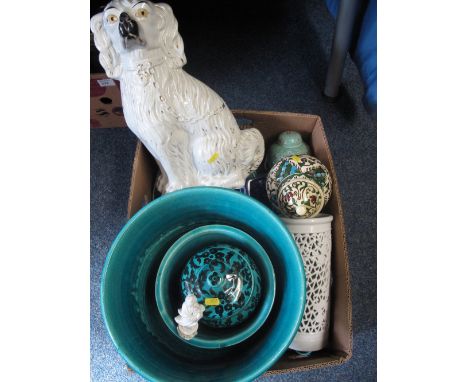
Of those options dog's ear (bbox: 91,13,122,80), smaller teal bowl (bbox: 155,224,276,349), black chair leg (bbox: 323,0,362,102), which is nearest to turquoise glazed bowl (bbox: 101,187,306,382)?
smaller teal bowl (bbox: 155,224,276,349)

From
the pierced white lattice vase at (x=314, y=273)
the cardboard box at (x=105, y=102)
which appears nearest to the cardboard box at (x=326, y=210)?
the pierced white lattice vase at (x=314, y=273)

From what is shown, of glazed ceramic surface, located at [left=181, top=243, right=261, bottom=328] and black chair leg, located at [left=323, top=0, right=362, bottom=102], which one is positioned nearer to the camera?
glazed ceramic surface, located at [left=181, top=243, right=261, bottom=328]

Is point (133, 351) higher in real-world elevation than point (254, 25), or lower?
lower

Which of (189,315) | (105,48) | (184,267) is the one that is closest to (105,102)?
(105,48)

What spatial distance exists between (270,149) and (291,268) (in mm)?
333

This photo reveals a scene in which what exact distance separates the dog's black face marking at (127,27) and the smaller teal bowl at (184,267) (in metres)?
0.32

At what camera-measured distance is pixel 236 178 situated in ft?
2.33

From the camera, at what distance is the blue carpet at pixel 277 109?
1.00 meters

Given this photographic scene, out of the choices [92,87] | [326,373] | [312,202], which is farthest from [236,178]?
[326,373]

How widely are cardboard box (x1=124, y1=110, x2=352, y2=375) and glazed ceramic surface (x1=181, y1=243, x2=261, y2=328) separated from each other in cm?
16

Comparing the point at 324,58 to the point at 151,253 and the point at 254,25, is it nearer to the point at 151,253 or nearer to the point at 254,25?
the point at 254,25

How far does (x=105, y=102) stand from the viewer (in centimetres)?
99

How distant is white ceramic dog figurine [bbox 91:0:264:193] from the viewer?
54cm

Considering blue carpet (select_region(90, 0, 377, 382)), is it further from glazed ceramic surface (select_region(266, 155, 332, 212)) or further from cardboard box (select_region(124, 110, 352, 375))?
glazed ceramic surface (select_region(266, 155, 332, 212))
